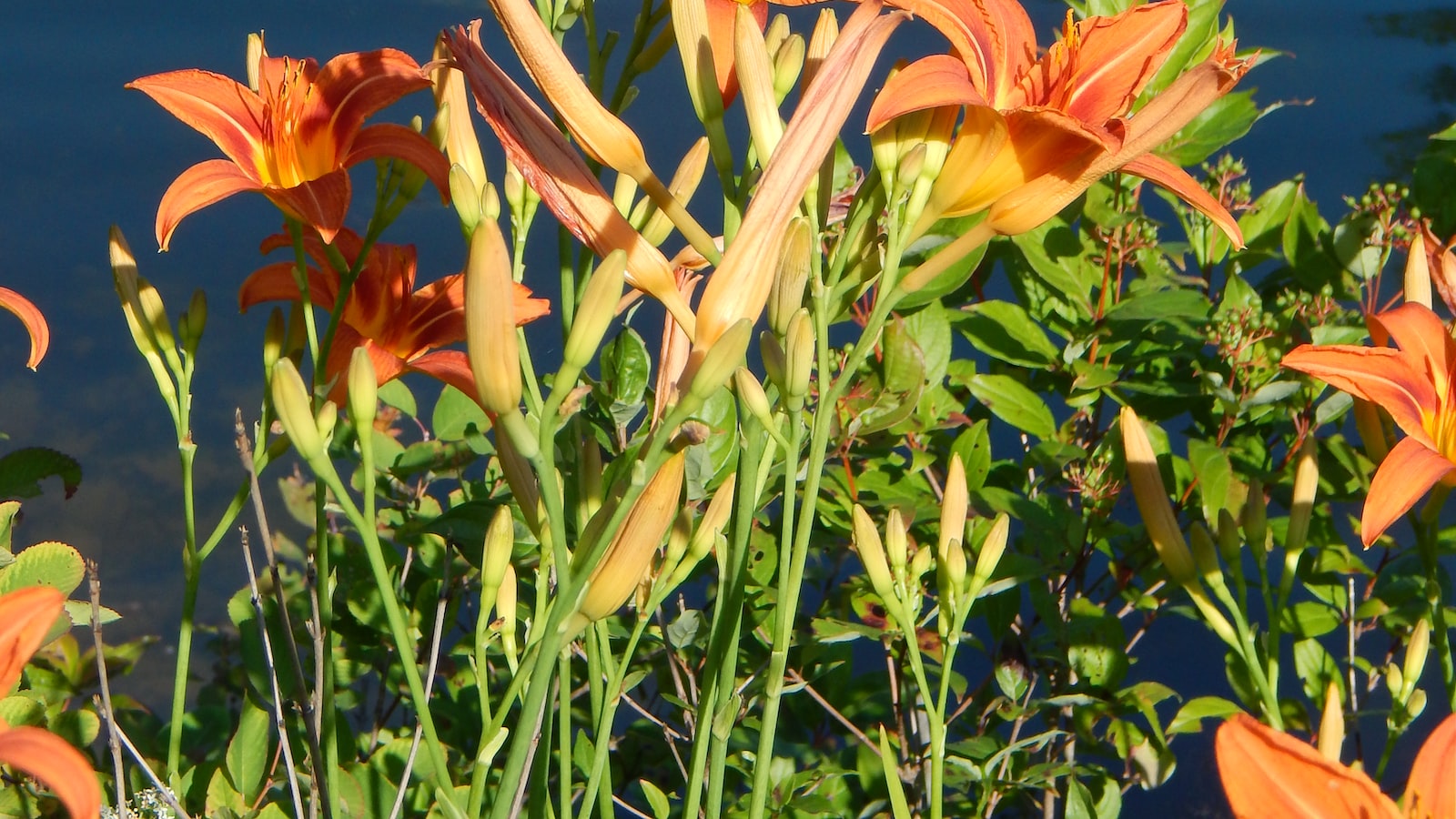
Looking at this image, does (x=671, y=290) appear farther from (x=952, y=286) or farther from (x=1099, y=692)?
(x=1099, y=692)

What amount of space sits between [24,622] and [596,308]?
235 millimetres

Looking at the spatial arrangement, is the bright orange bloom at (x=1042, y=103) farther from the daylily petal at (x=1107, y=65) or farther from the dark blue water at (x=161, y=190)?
the dark blue water at (x=161, y=190)

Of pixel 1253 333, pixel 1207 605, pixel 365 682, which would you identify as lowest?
pixel 365 682

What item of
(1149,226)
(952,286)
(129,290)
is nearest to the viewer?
(129,290)

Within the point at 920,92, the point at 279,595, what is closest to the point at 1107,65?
the point at 920,92

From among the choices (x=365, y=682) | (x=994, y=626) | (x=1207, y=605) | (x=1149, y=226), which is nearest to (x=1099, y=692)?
(x=994, y=626)

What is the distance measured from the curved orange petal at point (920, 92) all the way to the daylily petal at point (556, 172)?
11 cm

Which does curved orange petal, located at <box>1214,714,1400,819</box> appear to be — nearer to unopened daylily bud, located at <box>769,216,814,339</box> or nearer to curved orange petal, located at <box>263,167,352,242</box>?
unopened daylily bud, located at <box>769,216,814,339</box>

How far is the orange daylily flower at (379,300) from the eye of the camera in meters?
0.68

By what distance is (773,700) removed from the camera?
1.93 feet

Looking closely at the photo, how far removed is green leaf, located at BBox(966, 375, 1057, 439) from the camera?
1058mm

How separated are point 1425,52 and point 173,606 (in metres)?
1.54

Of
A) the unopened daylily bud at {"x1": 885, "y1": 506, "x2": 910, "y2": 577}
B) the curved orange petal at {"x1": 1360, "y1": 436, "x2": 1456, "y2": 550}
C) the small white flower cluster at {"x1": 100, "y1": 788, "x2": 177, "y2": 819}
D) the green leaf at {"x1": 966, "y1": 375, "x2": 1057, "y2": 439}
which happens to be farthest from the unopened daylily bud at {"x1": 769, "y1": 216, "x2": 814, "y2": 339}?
the green leaf at {"x1": 966, "y1": 375, "x2": 1057, "y2": 439}

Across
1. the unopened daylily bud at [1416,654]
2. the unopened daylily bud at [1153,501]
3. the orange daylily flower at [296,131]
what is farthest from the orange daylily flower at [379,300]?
the unopened daylily bud at [1416,654]
